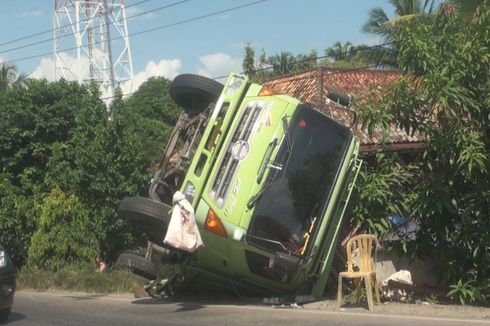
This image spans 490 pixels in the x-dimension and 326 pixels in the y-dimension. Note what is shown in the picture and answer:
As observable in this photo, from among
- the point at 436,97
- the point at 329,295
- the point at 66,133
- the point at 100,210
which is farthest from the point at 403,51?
the point at 66,133

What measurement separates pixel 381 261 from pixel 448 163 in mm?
1924

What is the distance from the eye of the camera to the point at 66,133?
1563 centimetres

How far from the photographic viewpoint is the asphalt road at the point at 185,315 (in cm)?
806

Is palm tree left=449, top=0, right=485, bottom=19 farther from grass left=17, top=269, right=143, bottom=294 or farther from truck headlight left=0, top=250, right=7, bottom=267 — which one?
truck headlight left=0, top=250, right=7, bottom=267

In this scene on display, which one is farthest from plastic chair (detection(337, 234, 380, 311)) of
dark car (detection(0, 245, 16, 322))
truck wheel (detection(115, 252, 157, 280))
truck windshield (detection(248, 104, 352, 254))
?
dark car (detection(0, 245, 16, 322))

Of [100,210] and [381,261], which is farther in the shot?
[100,210]

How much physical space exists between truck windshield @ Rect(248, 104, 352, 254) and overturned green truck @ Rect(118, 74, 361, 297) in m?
0.01

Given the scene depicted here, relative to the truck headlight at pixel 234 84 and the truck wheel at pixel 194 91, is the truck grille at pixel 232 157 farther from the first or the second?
the truck wheel at pixel 194 91

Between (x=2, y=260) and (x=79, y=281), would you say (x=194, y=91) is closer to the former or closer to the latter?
(x=2, y=260)

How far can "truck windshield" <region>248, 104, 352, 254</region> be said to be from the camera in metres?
8.56

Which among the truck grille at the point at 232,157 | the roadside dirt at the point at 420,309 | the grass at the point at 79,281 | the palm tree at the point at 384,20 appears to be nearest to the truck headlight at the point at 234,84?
the truck grille at the point at 232,157

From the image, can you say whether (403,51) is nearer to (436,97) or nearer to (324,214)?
(436,97)

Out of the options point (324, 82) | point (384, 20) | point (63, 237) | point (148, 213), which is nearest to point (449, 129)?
point (148, 213)

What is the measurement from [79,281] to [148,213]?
4.22 metres
